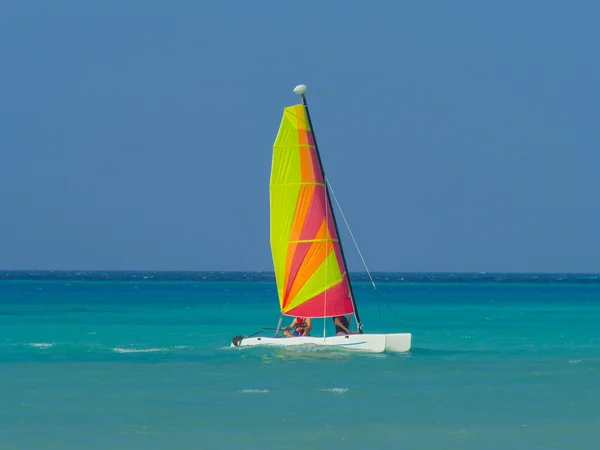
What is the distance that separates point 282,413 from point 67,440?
5.03 meters

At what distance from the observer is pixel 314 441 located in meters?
21.2

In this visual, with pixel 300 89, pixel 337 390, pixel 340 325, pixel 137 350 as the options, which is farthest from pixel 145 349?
pixel 337 390

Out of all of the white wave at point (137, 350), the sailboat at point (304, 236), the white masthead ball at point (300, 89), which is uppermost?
the white masthead ball at point (300, 89)

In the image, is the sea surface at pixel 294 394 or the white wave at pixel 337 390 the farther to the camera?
the white wave at pixel 337 390

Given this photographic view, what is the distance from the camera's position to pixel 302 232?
36.1 metres

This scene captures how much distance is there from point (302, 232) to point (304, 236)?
0.47ft

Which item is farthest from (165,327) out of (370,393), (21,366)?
(370,393)

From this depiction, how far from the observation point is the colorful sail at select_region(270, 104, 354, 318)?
3556cm

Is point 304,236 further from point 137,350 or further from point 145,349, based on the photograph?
point 145,349

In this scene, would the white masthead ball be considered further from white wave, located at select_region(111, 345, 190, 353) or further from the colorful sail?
white wave, located at select_region(111, 345, 190, 353)

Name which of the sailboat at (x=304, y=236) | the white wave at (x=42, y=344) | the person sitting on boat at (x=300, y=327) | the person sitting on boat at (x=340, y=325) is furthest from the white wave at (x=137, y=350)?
the person sitting on boat at (x=340, y=325)

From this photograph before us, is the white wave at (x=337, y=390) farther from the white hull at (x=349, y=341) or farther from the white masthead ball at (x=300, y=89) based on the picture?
the white masthead ball at (x=300, y=89)

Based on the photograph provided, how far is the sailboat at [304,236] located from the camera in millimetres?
35531

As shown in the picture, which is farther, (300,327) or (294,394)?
(300,327)
